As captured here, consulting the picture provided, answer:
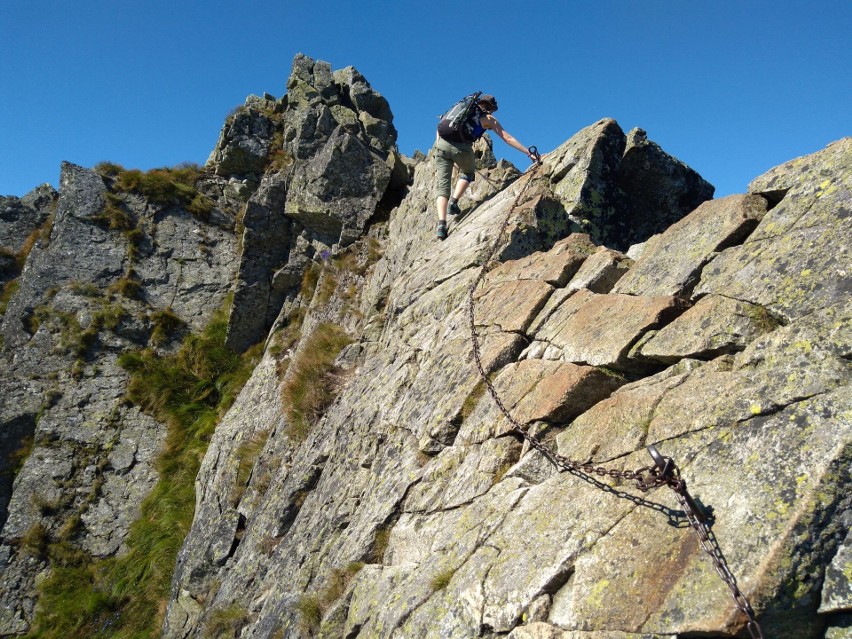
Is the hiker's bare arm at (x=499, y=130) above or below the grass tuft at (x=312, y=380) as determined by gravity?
above

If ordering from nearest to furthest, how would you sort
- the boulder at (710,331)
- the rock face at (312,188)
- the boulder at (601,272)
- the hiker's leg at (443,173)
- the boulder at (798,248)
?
the boulder at (798,248) < the boulder at (710,331) < the boulder at (601,272) < the hiker's leg at (443,173) < the rock face at (312,188)

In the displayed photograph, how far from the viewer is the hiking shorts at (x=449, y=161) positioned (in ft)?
48.3

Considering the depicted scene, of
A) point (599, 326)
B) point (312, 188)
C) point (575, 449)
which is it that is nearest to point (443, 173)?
point (599, 326)

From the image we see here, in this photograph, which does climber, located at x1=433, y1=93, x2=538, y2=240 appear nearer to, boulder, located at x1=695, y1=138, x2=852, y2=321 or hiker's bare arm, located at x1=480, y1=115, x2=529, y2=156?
hiker's bare arm, located at x1=480, y1=115, x2=529, y2=156

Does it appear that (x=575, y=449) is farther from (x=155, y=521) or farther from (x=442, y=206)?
(x=155, y=521)

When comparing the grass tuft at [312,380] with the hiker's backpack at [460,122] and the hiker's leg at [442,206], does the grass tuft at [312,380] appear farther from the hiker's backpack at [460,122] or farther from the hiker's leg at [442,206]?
the hiker's backpack at [460,122]

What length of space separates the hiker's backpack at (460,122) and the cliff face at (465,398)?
1.81 meters

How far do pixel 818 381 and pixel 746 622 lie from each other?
2.25 m

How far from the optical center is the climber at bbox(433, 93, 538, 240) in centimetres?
1428

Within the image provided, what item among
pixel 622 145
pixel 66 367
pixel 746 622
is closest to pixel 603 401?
pixel 746 622

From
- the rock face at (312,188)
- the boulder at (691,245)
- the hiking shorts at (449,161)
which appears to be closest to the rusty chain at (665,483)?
the boulder at (691,245)

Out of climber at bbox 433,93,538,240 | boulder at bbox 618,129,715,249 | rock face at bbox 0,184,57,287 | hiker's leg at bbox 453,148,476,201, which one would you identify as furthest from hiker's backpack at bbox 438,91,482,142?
rock face at bbox 0,184,57,287

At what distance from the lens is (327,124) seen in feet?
78.5

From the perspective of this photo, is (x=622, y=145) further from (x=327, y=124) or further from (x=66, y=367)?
(x=66, y=367)
